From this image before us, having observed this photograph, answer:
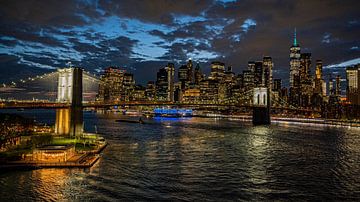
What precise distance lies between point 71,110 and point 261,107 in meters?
61.6

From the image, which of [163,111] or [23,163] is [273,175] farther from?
[163,111]

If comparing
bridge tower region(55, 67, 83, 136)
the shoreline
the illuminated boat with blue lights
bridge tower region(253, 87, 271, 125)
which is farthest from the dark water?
the illuminated boat with blue lights

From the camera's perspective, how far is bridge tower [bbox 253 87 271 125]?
93.8 meters

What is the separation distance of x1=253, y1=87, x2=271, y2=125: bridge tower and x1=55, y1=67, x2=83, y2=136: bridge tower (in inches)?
2219

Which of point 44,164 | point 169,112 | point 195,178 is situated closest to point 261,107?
point 169,112

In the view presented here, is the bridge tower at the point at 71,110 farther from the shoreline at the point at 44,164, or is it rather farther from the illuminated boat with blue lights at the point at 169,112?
the illuminated boat with blue lights at the point at 169,112

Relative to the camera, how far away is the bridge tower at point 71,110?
43.7 m

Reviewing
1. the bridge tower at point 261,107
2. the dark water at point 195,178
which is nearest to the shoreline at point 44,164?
the dark water at point 195,178

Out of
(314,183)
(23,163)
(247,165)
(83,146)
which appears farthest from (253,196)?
(83,146)

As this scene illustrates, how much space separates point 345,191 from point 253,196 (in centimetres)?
639

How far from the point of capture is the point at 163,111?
149m

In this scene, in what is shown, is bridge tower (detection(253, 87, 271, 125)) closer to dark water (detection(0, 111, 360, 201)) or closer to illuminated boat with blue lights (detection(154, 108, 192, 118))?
illuminated boat with blue lights (detection(154, 108, 192, 118))

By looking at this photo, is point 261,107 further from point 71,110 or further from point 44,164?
point 44,164

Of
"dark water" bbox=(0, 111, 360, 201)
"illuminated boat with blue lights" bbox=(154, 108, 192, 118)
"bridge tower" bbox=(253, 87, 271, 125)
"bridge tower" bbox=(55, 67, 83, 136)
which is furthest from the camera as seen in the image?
"illuminated boat with blue lights" bbox=(154, 108, 192, 118)
